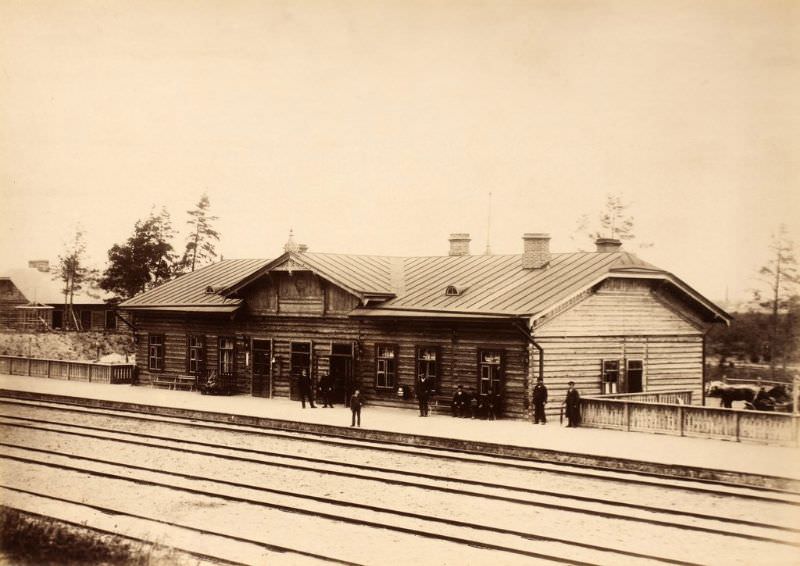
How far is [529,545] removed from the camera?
11.8 meters

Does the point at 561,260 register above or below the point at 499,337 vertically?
above

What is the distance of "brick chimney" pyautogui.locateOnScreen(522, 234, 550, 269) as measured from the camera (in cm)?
2698

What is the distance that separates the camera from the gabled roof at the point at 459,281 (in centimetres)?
2445

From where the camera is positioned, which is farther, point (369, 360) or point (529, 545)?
point (369, 360)

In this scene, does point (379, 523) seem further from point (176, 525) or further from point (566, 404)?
point (566, 404)

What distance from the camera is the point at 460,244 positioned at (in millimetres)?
32250

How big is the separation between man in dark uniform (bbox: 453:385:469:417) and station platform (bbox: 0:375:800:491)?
0.34m

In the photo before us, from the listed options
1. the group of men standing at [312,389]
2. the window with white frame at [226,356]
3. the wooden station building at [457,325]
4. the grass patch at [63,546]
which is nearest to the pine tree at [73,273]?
the window with white frame at [226,356]

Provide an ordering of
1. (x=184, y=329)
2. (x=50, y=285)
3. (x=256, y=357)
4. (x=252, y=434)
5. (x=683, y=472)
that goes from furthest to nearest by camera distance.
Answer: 1. (x=50, y=285)
2. (x=184, y=329)
3. (x=256, y=357)
4. (x=252, y=434)
5. (x=683, y=472)

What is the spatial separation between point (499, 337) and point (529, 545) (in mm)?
12769

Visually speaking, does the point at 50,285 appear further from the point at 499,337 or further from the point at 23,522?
the point at 23,522

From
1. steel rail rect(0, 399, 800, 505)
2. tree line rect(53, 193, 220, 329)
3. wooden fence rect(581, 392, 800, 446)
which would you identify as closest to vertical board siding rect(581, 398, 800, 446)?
wooden fence rect(581, 392, 800, 446)

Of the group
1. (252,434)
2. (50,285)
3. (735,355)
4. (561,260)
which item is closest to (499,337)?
(561,260)

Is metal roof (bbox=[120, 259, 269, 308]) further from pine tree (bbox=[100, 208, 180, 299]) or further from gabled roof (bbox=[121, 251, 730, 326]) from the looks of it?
pine tree (bbox=[100, 208, 180, 299])
